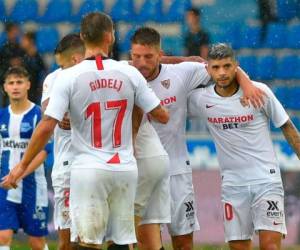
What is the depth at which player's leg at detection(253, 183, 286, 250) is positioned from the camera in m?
9.19

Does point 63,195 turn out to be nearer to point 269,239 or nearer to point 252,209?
point 252,209

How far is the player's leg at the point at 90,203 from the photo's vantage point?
26.3 feet

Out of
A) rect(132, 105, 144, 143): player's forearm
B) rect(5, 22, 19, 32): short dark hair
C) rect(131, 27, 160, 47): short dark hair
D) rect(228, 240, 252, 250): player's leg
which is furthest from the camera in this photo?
rect(5, 22, 19, 32): short dark hair

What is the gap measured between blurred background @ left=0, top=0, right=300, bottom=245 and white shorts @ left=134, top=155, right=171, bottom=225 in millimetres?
7795

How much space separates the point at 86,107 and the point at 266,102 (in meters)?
1.82

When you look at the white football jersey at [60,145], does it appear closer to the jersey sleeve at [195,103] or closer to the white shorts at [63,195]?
the white shorts at [63,195]

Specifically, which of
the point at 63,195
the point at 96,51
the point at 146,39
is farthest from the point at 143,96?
the point at 63,195

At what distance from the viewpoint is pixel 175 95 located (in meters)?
9.50

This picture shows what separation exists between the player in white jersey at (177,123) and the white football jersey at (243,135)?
216mm

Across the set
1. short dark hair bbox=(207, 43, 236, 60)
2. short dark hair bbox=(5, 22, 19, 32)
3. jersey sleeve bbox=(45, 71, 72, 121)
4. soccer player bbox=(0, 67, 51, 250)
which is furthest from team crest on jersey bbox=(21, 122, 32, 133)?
short dark hair bbox=(5, 22, 19, 32)

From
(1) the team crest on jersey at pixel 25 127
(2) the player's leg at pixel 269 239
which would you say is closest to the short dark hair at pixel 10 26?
(1) the team crest on jersey at pixel 25 127

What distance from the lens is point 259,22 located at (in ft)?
60.6

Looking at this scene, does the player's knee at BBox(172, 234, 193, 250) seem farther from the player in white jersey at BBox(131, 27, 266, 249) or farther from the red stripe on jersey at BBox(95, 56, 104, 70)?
the red stripe on jersey at BBox(95, 56, 104, 70)

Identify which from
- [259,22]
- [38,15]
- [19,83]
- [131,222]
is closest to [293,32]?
[259,22]
